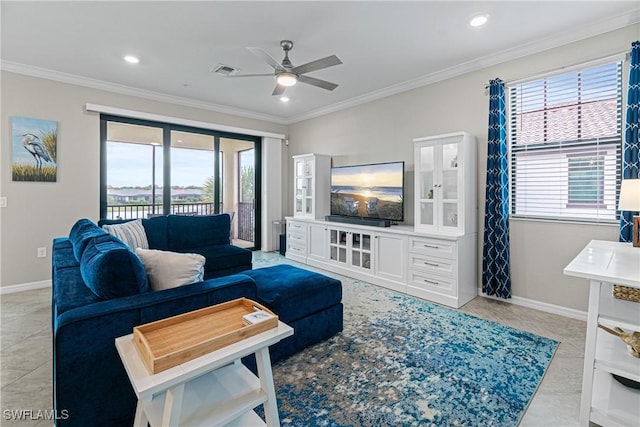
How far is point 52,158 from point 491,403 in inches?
207

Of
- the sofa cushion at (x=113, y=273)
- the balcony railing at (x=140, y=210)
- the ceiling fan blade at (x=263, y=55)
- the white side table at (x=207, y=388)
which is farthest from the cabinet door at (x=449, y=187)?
the balcony railing at (x=140, y=210)

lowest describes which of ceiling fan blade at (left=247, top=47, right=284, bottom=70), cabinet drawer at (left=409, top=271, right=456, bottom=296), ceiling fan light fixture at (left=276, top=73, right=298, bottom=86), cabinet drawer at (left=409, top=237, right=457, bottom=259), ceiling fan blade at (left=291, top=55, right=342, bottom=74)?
cabinet drawer at (left=409, top=271, right=456, bottom=296)

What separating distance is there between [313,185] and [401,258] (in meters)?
2.15

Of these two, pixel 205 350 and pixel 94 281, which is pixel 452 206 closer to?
pixel 205 350

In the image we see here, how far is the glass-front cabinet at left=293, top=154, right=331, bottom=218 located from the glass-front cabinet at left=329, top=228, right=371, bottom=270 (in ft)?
2.34

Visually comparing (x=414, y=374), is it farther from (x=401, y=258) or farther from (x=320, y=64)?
(x=320, y=64)

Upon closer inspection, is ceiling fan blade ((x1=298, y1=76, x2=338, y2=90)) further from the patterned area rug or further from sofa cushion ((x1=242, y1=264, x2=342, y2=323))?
the patterned area rug

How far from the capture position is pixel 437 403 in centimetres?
178

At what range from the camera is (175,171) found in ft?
17.4

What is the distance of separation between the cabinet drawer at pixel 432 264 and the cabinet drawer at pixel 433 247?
2.0 inches

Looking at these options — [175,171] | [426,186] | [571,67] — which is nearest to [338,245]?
[426,186]

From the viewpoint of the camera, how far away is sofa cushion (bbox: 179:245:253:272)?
11.8 ft

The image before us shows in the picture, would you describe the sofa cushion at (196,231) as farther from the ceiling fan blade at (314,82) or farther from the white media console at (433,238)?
the ceiling fan blade at (314,82)

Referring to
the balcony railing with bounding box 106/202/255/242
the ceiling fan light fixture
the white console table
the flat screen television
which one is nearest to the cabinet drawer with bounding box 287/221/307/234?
the flat screen television
